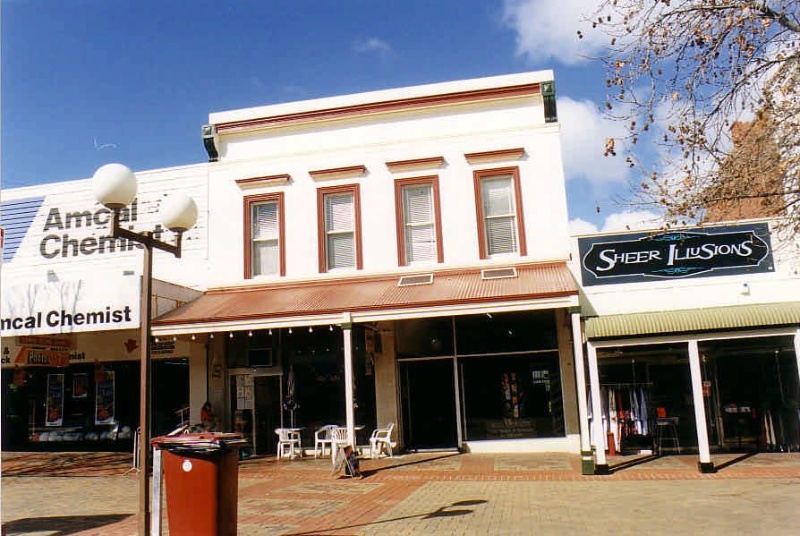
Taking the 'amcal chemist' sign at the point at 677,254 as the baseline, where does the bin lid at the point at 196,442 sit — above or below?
below

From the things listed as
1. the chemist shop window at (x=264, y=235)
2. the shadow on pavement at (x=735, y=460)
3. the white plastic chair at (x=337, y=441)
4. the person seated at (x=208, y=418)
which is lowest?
the shadow on pavement at (x=735, y=460)

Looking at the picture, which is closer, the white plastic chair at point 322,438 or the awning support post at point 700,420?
the awning support post at point 700,420

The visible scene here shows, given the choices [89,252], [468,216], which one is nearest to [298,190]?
[468,216]

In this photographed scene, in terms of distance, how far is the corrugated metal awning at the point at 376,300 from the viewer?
12.2 meters

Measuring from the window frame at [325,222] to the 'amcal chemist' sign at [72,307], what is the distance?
160 inches

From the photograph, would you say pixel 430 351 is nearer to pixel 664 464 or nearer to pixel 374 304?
pixel 374 304

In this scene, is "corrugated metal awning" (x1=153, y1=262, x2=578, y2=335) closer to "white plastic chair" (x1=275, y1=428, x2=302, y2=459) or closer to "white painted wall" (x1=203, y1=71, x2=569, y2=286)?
"white painted wall" (x1=203, y1=71, x2=569, y2=286)

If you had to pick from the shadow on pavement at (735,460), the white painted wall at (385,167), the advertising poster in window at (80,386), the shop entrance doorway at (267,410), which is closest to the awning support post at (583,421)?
the shadow on pavement at (735,460)

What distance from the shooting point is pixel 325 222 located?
1584 cm

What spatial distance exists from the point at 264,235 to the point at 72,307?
4.47 meters

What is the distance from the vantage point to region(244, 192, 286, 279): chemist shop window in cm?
1600

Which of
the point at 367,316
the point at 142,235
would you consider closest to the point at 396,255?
the point at 367,316

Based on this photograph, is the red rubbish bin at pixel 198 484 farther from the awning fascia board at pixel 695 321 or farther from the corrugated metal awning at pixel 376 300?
the awning fascia board at pixel 695 321

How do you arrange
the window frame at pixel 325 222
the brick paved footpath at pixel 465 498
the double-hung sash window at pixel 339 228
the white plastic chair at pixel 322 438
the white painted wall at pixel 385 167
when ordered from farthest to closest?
the double-hung sash window at pixel 339 228
the window frame at pixel 325 222
the white painted wall at pixel 385 167
the white plastic chair at pixel 322 438
the brick paved footpath at pixel 465 498
